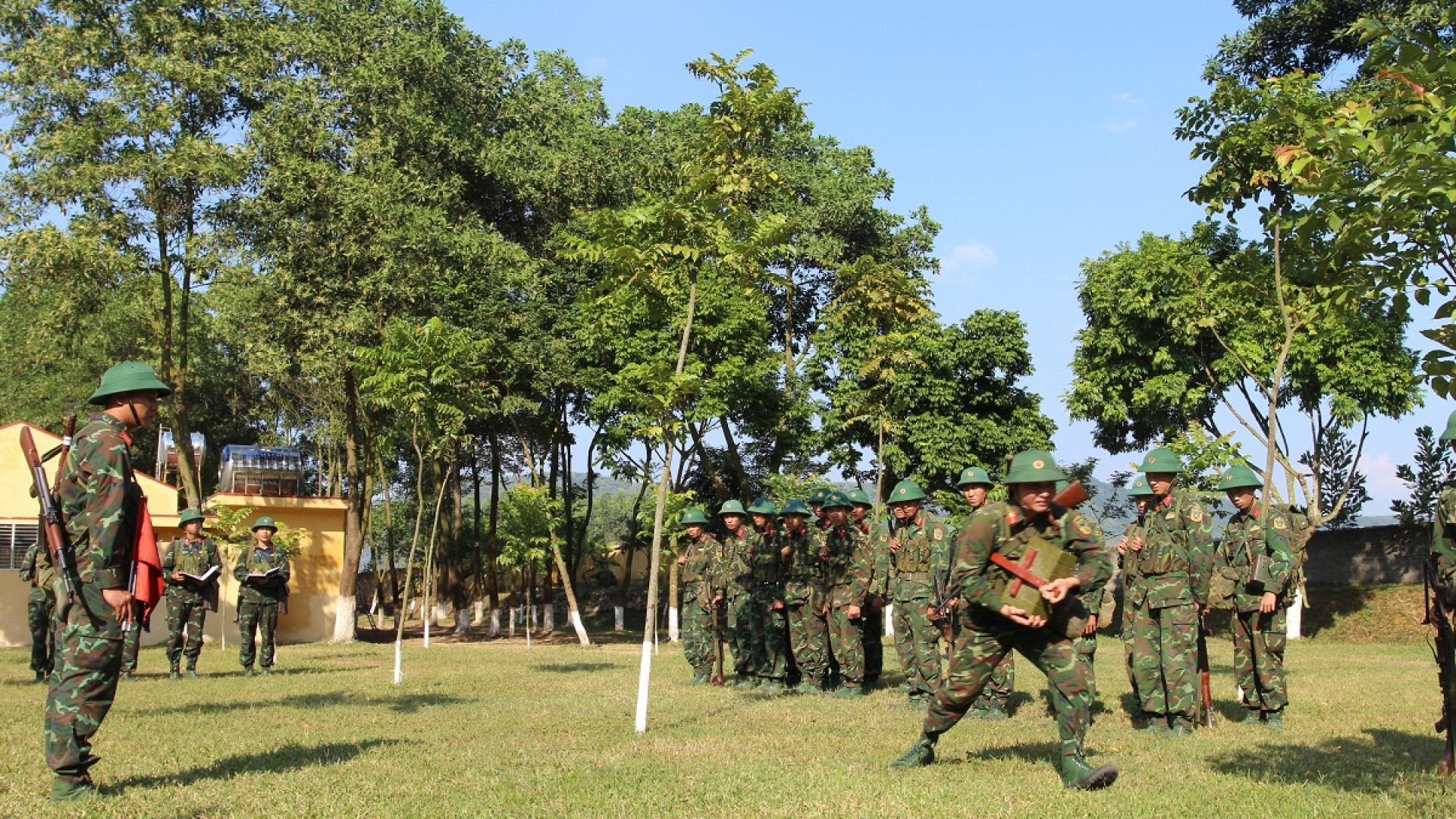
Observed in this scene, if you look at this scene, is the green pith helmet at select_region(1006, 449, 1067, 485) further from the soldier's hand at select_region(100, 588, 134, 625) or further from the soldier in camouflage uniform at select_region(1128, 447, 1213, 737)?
the soldier's hand at select_region(100, 588, 134, 625)

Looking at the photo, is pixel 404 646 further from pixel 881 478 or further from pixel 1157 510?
pixel 1157 510

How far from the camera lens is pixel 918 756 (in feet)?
24.9

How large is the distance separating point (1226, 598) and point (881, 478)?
20.0 meters

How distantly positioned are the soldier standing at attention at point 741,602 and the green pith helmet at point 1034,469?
694cm

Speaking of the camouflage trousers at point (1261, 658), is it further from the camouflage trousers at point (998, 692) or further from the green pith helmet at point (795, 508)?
the green pith helmet at point (795, 508)

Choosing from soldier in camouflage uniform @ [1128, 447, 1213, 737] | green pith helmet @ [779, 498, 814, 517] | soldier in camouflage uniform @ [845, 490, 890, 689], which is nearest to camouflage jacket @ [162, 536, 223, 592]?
green pith helmet @ [779, 498, 814, 517]

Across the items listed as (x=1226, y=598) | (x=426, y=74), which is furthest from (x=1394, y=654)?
(x=426, y=74)

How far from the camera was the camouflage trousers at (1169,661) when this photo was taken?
9.62m

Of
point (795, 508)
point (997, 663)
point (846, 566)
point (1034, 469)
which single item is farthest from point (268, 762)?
point (795, 508)

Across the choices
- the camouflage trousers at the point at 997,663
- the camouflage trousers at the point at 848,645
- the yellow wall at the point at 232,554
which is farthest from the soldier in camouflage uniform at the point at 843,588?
the yellow wall at the point at 232,554

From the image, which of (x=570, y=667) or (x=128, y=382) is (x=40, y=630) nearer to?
(x=570, y=667)

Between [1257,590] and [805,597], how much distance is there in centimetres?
469

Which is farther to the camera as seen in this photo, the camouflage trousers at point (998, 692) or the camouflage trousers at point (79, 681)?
the camouflage trousers at point (998, 692)

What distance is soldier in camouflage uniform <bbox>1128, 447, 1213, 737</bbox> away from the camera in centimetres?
966
